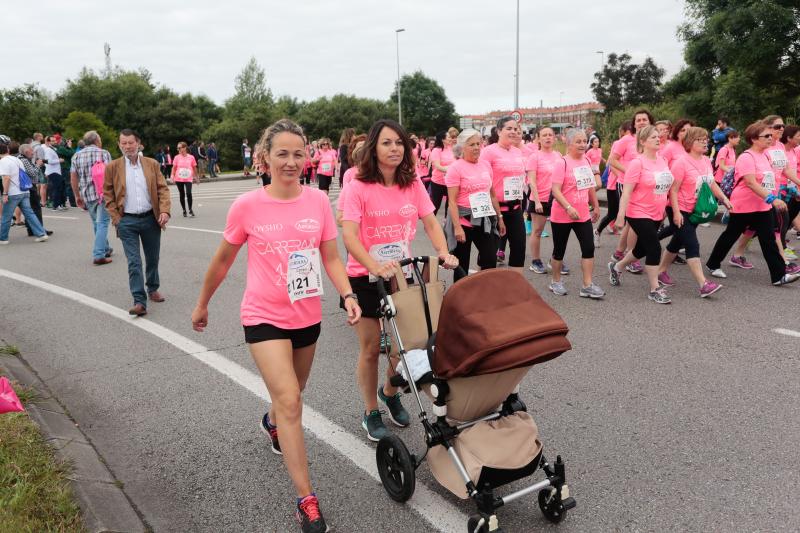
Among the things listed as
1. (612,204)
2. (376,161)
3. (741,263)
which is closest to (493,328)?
(376,161)

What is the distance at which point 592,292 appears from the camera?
272 inches

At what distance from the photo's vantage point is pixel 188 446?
3818 millimetres

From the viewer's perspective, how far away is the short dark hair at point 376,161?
378 centimetres

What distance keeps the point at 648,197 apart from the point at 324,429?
461 cm

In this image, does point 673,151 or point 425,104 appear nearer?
point 673,151

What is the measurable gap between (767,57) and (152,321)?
75.1ft

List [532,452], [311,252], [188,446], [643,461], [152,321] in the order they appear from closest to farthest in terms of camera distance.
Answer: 1. [532,452]
2. [311,252]
3. [643,461]
4. [188,446]
5. [152,321]

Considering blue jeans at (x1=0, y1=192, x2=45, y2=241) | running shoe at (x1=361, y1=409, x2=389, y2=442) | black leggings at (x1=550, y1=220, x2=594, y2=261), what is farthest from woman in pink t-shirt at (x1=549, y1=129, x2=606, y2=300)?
blue jeans at (x1=0, y1=192, x2=45, y2=241)

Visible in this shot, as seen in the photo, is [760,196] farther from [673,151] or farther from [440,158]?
[440,158]

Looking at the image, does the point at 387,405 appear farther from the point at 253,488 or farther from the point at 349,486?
the point at 253,488

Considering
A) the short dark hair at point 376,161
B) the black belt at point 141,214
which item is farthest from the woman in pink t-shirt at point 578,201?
the black belt at point 141,214

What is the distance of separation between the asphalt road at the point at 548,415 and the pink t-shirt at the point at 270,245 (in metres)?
1.01

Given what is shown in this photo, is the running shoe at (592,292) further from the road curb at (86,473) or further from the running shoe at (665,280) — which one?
the road curb at (86,473)

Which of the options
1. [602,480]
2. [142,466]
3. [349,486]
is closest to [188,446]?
[142,466]
